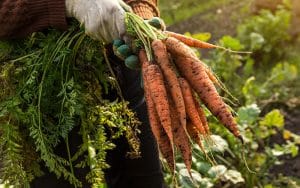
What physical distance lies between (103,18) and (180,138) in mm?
378

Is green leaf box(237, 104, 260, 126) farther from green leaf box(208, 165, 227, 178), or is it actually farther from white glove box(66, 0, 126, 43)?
white glove box(66, 0, 126, 43)

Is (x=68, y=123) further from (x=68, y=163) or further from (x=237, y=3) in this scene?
(x=237, y=3)

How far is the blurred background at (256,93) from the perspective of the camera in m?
2.71

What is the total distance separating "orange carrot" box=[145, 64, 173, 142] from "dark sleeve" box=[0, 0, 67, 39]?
0.32m

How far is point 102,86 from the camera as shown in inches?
74.4

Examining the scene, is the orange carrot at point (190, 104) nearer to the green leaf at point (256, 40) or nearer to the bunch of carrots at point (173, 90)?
the bunch of carrots at point (173, 90)

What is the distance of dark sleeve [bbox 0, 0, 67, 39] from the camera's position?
1.64 m

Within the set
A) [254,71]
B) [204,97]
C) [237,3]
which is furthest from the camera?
[237,3]

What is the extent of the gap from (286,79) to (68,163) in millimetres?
2403

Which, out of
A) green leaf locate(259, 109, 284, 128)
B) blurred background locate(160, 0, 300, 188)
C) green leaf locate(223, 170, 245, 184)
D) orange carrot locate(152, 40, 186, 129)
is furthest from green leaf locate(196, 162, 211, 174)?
orange carrot locate(152, 40, 186, 129)

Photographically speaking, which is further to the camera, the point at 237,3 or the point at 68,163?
the point at 237,3

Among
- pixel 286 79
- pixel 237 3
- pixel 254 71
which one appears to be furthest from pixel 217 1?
pixel 286 79

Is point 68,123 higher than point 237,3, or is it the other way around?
point 68,123

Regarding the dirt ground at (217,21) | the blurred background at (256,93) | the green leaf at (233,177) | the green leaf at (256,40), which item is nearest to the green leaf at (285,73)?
the blurred background at (256,93)
